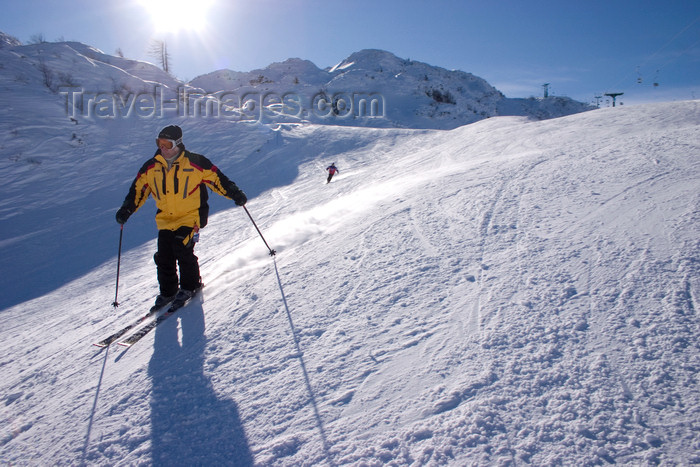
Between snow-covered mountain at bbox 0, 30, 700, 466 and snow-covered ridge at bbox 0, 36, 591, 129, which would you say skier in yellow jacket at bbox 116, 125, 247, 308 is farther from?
snow-covered ridge at bbox 0, 36, 591, 129

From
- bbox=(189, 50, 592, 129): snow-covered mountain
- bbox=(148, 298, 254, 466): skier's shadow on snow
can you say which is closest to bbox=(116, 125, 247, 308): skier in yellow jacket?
bbox=(148, 298, 254, 466): skier's shadow on snow

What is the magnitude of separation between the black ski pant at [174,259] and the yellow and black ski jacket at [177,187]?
96mm

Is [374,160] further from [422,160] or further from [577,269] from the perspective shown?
[577,269]

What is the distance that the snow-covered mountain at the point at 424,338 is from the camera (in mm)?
1724

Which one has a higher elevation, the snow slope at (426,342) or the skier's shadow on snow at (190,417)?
the snow slope at (426,342)

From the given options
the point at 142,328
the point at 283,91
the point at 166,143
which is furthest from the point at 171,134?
the point at 283,91

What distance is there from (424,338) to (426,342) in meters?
0.04

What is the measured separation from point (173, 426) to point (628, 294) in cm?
295

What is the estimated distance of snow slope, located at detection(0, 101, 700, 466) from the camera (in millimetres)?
1719

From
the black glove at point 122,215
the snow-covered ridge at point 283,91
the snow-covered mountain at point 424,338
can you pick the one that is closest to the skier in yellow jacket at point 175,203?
the black glove at point 122,215

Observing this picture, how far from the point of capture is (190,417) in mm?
2082

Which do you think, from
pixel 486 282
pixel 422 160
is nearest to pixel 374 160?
pixel 422 160

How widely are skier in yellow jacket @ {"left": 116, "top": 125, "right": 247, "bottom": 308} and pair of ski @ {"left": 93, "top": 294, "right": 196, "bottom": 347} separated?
0.23 feet

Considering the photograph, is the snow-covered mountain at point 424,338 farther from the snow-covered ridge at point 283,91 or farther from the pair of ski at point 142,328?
the snow-covered ridge at point 283,91
